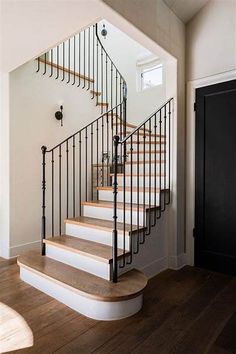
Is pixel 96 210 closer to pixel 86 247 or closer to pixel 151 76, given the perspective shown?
pixel 86 247

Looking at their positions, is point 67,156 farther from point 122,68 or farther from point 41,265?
point 122,68

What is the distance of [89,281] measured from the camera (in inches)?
88.2

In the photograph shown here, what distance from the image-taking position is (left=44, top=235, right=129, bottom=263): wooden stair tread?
2.34m

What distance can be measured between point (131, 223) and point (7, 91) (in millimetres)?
2273

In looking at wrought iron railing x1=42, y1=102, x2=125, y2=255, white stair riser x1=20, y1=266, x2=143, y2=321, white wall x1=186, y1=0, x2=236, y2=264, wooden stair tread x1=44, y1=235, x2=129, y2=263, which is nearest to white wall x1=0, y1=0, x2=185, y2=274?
white wall x1=186, y1=0, x2=236, y2=264

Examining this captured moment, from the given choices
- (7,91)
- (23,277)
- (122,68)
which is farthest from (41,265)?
(122,68)

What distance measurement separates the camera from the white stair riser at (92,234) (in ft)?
8.42

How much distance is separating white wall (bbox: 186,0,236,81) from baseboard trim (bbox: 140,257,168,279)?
220cm

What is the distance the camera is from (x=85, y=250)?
8.16 feet

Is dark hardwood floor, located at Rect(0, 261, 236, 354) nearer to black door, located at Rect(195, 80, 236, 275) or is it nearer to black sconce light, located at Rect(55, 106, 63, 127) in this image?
black door, located at Rect(195, 80, 236, 275)

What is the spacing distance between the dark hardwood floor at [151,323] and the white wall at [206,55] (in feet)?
2.71

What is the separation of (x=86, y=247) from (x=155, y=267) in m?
0.88

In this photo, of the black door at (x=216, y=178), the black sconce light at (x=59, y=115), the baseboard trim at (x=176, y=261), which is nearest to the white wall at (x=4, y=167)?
the black sconce light at (x=59, y=115)

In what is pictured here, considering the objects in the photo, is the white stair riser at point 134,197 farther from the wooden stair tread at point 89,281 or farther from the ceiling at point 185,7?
the ceiling at point 185,7
